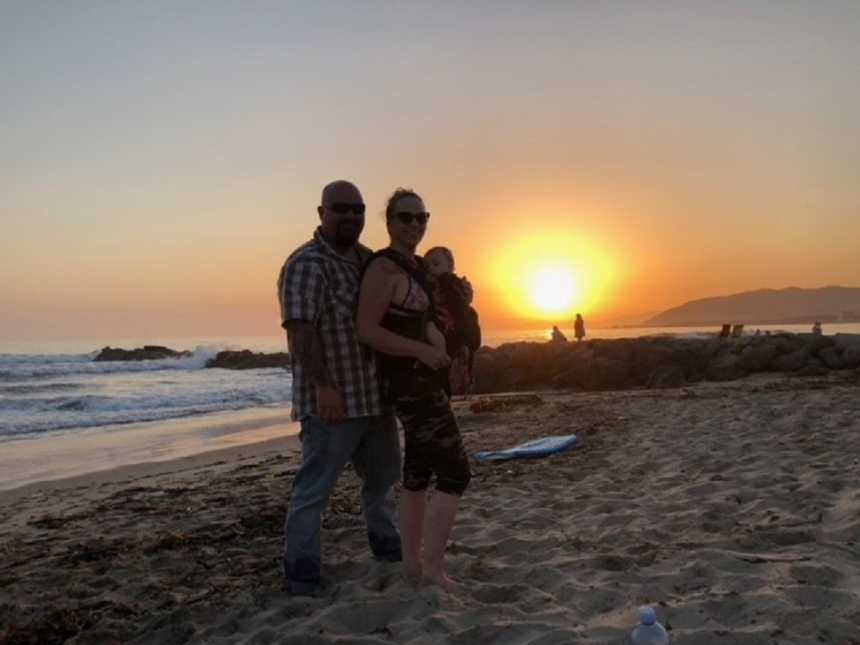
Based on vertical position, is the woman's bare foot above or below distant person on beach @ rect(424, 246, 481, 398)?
below

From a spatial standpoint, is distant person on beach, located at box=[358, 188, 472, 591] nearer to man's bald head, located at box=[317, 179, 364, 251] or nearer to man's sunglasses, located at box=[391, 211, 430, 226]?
man's sunglasses, located at box=[391, 211, 430, 226]

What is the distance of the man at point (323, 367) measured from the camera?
3.81m

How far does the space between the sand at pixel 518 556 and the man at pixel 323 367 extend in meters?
0.38

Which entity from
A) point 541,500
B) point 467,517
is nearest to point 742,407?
point 541,500

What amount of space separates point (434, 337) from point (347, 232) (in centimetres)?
82

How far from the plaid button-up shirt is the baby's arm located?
1.30 ft

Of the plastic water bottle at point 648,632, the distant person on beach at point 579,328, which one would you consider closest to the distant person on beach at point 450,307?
the plastic water bottle at point 648,632

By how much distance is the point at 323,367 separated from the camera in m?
3.83

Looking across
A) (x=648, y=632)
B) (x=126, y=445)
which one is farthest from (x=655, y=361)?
(x=648, y=632)

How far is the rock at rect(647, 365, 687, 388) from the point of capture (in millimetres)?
20422

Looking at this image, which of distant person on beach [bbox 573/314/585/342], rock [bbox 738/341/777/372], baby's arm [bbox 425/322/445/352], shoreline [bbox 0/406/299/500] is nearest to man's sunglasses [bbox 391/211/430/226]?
baby's arm [bbox 425/322/445/352]

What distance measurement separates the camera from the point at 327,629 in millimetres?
3463

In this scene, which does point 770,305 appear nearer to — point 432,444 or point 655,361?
point 655,361

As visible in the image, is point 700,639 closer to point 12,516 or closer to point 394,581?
point 394,581
